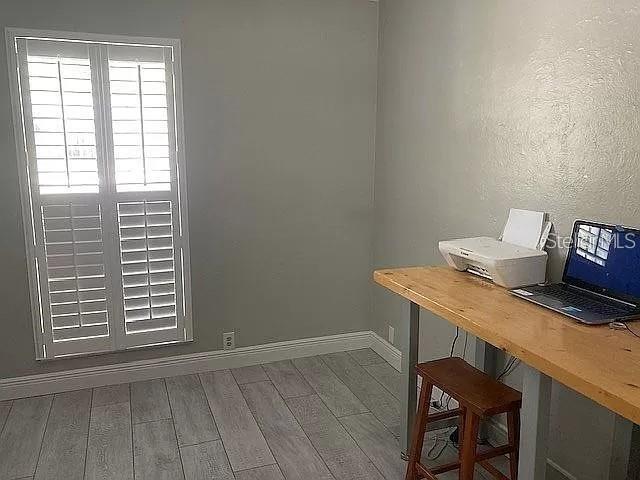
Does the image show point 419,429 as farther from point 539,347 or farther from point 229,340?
point 229,340

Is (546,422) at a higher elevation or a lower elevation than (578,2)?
lower

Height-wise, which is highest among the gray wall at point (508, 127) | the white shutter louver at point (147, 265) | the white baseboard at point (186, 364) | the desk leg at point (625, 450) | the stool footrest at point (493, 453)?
the gray wall at point (508, 127)

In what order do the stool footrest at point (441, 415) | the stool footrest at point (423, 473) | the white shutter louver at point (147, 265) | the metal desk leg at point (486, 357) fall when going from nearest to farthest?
the stool footrest at point (423, 473) < the stool footrest at point (441, 415) < the metal desk leg at point (486, 357) < the white shutter louver at point (147, 265)

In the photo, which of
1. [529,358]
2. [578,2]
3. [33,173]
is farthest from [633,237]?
[33,173]

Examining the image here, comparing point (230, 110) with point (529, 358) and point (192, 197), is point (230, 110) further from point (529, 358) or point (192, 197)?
point (529, 358)

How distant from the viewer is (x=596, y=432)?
2145mm

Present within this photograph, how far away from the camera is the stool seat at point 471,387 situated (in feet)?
6.66

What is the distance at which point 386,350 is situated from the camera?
3.67 m

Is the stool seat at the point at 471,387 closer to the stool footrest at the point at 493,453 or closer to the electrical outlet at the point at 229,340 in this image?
the stool footrest at the point at 493,453

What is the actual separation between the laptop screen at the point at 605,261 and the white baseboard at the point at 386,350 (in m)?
1.53

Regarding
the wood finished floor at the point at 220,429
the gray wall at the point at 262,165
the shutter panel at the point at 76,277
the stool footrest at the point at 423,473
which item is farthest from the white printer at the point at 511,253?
the shutter panel at the point at 76,277

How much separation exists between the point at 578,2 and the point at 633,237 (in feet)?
2.98

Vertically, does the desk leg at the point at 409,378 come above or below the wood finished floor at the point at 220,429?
above

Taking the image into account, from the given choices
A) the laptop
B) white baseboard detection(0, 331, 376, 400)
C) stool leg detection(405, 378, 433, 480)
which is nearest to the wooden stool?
stool leg detection(405, 378, 433, 480)
